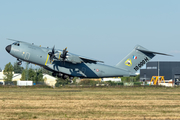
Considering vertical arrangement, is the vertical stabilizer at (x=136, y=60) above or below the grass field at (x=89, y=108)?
above

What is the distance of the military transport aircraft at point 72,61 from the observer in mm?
39594

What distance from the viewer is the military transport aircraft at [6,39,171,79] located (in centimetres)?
3959

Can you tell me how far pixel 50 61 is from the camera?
1620 inches

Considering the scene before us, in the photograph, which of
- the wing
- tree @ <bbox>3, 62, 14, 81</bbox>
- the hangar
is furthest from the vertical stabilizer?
the hangar

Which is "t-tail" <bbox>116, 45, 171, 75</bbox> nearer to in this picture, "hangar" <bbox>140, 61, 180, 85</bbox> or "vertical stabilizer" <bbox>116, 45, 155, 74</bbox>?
"vertical stabilizer" <bbox>116, 45, 155, 74</bbox>

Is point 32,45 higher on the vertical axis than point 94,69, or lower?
higher

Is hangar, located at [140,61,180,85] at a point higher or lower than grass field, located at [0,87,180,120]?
higher

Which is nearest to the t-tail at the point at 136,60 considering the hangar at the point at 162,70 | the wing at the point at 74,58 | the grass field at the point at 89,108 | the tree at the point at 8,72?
the wing at the point at 74,58

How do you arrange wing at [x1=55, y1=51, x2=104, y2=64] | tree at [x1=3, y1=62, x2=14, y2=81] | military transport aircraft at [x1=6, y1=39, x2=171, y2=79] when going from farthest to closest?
tree at [x1=3, y1=62, x2=14, y2=81] → wing at [x1=55, y1=51, x2=104, y2=64] → military transport aircraft at [x1=6, y1=39, x2=171, y2=79]

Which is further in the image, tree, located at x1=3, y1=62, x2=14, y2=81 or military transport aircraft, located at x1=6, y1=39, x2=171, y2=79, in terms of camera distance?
tree, located at x1=3, y1=62, x2=14, y2=81

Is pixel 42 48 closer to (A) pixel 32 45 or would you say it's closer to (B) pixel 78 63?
(A) pixel 32 45

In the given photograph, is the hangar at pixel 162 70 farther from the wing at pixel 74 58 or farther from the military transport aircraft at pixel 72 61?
the wing at pixel 74 58

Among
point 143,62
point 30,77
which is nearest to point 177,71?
point 30,77

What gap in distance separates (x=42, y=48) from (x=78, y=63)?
598 centimetres
